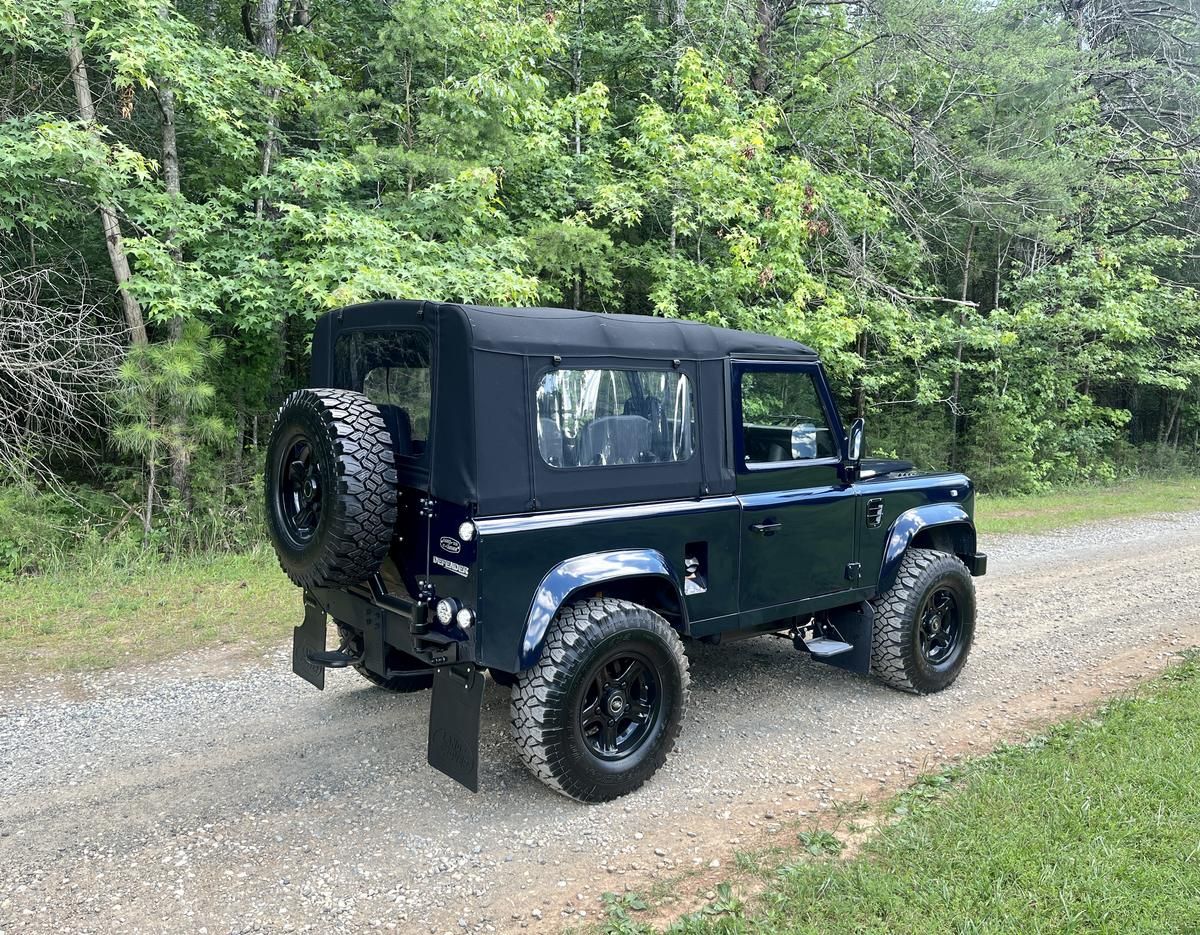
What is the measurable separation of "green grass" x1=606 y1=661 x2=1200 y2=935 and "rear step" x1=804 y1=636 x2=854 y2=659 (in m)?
1.03

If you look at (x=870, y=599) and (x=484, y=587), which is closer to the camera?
(x=484, y=587)

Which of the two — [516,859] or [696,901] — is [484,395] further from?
[696,901]

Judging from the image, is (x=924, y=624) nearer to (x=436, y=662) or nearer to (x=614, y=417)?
(x=614, y=417)

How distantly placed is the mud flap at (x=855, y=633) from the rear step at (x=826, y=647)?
0.05 m

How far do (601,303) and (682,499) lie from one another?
29.9 ft

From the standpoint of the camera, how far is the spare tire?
Answer: 3.52 metres

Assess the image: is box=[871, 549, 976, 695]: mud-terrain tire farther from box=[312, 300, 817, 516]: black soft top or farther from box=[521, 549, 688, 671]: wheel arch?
box=[521, 549, 688, 671]: wheel arch

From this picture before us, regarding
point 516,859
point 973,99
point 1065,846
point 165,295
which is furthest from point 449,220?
point 973,99

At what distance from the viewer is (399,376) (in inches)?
159

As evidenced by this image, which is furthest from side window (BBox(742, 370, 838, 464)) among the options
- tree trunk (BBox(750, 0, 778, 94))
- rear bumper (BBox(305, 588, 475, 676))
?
tree trunk (BBox(750, 0, 778, 94))

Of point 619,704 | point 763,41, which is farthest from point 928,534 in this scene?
point 763,41

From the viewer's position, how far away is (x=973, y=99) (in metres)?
14.9

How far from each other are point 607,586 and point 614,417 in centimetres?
83

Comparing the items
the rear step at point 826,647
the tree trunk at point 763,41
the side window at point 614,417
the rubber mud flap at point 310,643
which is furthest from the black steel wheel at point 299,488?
the tree trunk at point 763,41
